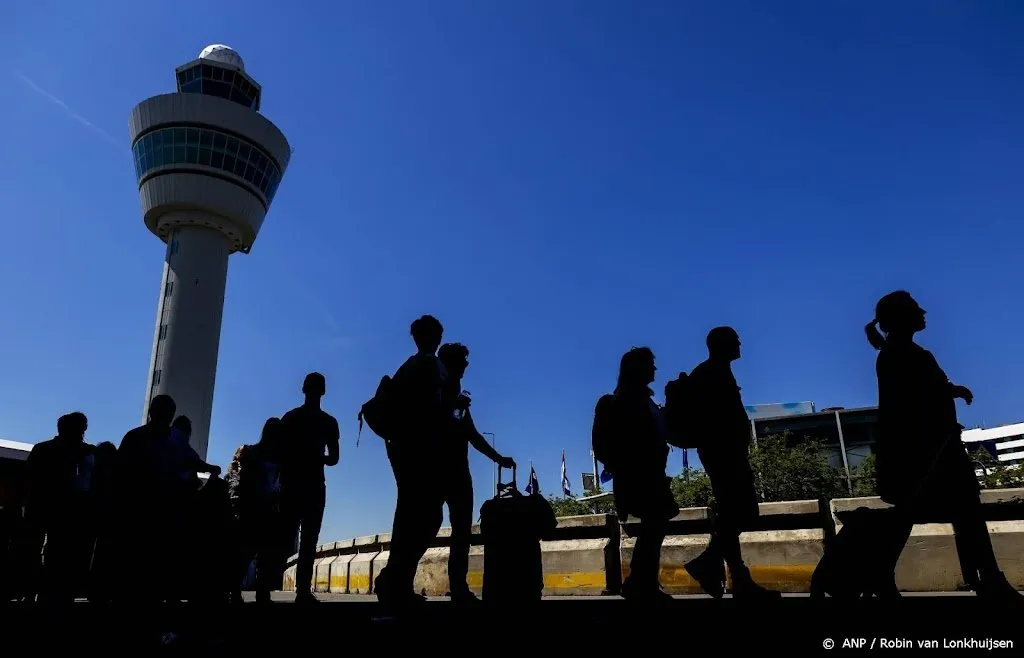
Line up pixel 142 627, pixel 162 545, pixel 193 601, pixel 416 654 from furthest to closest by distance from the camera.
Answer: pixel 193 601, pixel 162 545, pixel 142 627, pixel 416 654

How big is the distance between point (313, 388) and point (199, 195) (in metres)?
45.1

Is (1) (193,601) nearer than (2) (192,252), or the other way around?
(1) (193,601)

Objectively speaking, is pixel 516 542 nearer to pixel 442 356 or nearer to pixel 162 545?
pixel 442 356

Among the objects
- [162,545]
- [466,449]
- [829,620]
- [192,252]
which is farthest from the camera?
[192,252]

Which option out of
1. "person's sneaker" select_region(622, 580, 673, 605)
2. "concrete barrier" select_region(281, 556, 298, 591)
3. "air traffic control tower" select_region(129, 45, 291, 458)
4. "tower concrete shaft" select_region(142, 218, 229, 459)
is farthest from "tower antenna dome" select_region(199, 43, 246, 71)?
"person's sneaker" select_region(622, 580, 673, 605)

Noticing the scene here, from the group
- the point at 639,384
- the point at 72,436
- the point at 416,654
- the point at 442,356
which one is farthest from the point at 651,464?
the point at 72,436

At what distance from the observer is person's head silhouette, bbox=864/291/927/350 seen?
3.96 m

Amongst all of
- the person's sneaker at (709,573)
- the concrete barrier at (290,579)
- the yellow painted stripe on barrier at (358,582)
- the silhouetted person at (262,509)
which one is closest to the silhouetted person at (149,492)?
the silhouetted person at (262,509)

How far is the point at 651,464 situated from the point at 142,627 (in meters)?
3.15

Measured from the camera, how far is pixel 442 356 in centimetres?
517

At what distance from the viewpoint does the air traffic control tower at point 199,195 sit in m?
42.3

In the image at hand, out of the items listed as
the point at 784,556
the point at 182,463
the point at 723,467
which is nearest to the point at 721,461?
the point at 723,467

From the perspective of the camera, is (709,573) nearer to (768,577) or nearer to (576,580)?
(768,577)

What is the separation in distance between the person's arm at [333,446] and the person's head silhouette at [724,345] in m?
3.04
